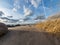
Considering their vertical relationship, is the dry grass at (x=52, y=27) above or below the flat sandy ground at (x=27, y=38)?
above

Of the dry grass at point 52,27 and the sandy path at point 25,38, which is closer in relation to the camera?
the sandy path at point 25,38

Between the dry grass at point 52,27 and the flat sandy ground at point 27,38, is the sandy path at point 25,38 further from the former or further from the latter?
the dry grass at point 52,27

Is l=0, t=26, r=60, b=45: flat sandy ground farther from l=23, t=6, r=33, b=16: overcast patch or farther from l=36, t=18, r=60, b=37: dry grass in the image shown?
l=23, t=6, r=33, b=16: overcast patch

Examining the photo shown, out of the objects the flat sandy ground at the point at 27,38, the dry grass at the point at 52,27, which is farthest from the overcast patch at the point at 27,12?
the flat sandy ground at the point at 27,38

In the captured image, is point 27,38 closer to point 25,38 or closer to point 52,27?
point 25,38

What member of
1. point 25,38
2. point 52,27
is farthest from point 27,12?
point 25,38

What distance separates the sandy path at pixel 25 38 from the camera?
5.66 feet

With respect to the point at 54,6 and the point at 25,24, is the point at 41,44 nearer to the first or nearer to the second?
the point at 25,24

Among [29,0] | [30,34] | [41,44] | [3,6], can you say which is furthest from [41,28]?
[3,6]

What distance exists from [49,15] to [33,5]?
32 cm

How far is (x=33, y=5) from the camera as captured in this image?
2.46 m

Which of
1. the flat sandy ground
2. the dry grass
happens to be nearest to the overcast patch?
the dry grass

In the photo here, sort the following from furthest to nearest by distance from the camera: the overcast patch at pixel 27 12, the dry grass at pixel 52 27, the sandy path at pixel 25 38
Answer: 1. the overcast patch at pixel 27 12
2. the dry grass at pixel 52 27
3. the sandy path at pixel 25 38

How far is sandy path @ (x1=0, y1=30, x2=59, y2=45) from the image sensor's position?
173 centimetres
